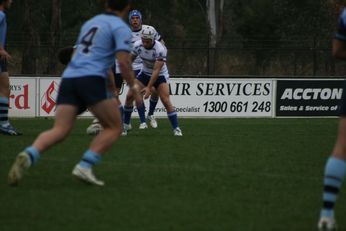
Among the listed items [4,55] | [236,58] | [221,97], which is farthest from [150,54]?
[236,58]

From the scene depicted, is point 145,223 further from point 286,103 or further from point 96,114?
point 286,103

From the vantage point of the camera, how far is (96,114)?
28.8ft

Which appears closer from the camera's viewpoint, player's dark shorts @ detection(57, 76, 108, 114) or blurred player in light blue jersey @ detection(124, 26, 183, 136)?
player's dark shorts @ detection(57, 76, 108, 114)

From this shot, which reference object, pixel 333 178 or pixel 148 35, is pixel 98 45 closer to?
pixel 333 178

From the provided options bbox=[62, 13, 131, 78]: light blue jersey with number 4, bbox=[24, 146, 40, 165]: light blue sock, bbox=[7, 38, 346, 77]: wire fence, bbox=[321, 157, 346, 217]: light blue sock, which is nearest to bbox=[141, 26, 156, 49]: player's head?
bbox=[62, 13, 131, 78]: light blue jersey with number 4

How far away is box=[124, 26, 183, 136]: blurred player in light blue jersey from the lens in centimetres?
1590

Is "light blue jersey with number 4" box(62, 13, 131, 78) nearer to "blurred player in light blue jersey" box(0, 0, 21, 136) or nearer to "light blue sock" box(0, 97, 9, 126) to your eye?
"blurred player in light blue jersey" box(0, 0, 21, 136)

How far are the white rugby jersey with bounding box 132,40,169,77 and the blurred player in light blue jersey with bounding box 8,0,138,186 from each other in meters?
7.24

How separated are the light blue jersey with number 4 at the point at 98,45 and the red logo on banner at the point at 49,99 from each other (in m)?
15.2

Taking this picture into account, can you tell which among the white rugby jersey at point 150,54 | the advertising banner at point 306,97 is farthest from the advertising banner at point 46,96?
the white rugby jersey at point 150,54

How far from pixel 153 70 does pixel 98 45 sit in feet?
25.3

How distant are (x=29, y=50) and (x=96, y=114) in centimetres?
2115

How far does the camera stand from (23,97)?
23.8 metres

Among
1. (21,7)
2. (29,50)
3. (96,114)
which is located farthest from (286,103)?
(21,7)
